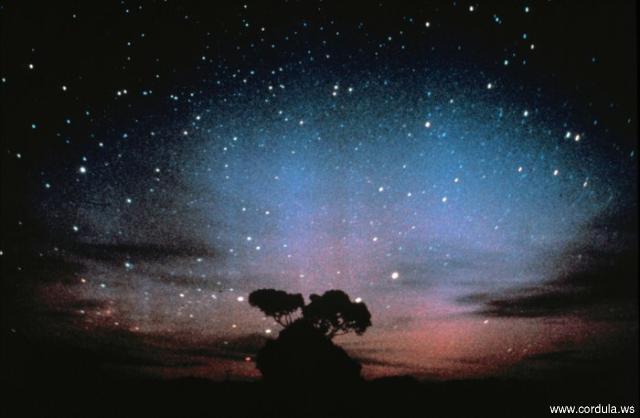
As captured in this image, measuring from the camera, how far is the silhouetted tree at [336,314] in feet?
73.0

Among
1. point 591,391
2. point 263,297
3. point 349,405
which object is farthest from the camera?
point 591,391

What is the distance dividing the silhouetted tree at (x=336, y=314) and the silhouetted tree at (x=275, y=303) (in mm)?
793

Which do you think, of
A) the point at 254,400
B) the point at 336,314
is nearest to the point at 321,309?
the point at 336,314

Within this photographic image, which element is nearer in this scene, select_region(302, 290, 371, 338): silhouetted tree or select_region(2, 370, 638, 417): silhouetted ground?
select_region(2, 370, 638, 417): silhouetted ground

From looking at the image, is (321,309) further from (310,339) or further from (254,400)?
(254,400)

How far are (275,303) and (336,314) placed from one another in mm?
3193

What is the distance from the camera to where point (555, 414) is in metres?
19.6

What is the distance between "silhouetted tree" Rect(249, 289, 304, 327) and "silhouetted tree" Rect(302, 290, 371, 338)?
31.2 inches

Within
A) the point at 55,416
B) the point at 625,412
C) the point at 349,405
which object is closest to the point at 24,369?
the point at 55,416

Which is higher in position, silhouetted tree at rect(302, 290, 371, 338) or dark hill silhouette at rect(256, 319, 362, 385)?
silhouetted tree at rect(302, 290, 371, 338)

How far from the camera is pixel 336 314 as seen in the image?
880 inches

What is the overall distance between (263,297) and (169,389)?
23.2ft

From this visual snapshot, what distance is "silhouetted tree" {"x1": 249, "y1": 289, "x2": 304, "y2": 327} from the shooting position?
72.2ft

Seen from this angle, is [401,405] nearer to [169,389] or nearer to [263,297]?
[263,297]
